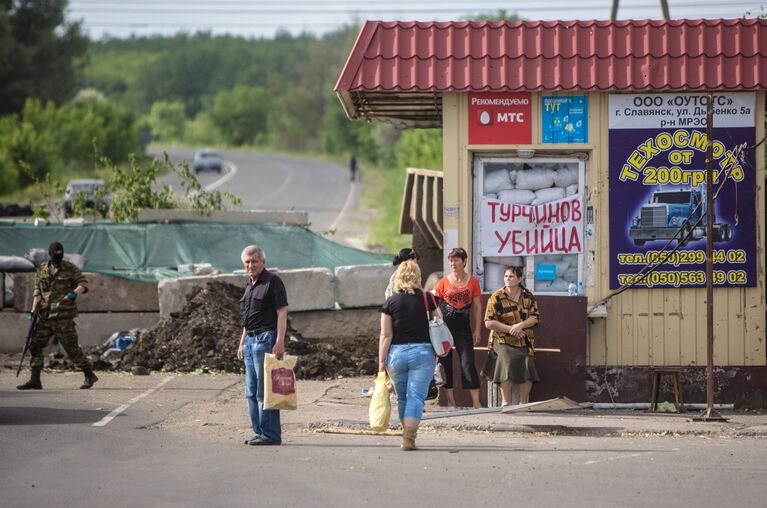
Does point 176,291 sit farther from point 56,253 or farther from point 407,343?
point 407,343

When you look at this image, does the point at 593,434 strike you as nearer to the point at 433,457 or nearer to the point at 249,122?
the point at 433,457

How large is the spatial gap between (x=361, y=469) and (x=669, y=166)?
5.65 meters

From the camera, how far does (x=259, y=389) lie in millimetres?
10328

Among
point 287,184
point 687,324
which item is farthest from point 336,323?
point 287,184

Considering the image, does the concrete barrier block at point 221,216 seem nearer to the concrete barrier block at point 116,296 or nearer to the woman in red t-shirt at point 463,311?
the concrete barrier block at point 116,296

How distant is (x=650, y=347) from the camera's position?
12961mm

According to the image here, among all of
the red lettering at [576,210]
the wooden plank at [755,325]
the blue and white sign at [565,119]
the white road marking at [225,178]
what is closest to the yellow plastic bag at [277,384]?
the red lettering at [576,210]

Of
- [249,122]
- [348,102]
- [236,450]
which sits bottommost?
[236,450]

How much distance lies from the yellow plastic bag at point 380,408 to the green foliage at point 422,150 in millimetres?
35800

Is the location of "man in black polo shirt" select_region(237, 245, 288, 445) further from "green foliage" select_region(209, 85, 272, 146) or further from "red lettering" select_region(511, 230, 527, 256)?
"green foliage" select_region(209, 85, 272, 146)

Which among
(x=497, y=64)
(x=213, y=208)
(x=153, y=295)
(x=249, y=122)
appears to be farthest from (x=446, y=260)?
(x=249, y=122)

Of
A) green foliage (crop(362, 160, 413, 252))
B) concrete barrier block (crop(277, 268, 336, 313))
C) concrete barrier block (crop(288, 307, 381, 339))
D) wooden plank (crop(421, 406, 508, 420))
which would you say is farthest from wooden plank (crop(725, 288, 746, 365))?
green foliage (crop(362, 160, 413, 252))

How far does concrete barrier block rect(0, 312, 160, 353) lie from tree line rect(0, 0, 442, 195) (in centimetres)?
491

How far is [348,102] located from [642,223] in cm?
365
